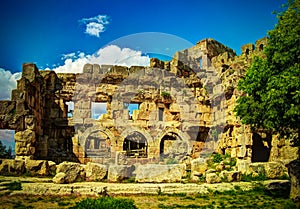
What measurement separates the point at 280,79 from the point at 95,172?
9.66 m

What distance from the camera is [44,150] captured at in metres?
22.8

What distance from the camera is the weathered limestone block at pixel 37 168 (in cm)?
1716

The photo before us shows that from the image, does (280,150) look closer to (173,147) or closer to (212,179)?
(173,147)

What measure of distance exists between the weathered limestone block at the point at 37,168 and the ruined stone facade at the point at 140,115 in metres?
4.79

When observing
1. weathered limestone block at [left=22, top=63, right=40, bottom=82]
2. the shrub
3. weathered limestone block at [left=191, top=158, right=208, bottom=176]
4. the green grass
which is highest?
weathered limestone block at [left=22, top=63, right=40, bottom=82]

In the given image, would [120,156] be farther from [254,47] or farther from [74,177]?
[254,47]

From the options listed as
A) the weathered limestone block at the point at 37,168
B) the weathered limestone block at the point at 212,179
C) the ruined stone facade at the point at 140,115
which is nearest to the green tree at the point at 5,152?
the ruined stone facade at the point at 140,115

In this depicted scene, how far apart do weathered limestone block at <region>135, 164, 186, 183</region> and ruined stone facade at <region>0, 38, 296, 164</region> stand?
23.7 feet

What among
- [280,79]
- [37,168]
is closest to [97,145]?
[37,168]

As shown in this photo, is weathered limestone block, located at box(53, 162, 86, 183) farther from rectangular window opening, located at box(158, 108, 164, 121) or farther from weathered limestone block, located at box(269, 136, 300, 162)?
weathered limestone block, located at box(269, 136, 300, 162)

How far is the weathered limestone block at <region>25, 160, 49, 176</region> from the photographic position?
17.2 m

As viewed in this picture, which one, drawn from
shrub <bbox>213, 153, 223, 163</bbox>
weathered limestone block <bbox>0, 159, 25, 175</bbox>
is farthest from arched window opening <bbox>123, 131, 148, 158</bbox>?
weathered limestone block <bbox>0, 159, 25, 175</bbox>

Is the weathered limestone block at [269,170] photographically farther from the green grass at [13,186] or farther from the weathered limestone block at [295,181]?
the green grass at [13,186]

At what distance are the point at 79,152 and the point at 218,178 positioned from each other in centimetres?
1220
